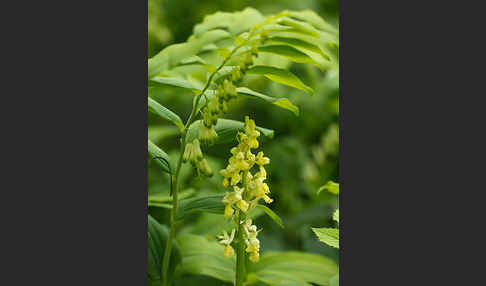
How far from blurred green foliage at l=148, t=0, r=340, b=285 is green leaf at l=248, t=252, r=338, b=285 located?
200 millimetres

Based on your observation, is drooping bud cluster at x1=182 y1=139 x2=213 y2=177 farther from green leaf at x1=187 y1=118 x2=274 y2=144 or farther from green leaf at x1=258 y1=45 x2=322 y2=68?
green leaf at x1=258 y1=45 x2=322 y2=68

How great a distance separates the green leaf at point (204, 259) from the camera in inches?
50.4

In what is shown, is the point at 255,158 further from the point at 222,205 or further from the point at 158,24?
the point at 158,24

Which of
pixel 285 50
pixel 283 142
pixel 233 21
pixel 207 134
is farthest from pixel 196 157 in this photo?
pixel 283 142

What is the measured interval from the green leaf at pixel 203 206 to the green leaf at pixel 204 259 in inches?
7.1

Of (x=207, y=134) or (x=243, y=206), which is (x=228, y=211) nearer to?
(x=243, y=206)

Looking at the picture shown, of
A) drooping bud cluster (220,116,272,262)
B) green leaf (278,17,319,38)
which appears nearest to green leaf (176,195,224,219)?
drooping bud cluster (220,116,272,262)

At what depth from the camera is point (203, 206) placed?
114 cm

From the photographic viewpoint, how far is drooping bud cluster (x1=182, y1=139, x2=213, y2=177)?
3.39ft

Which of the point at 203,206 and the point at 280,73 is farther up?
the point at 280,73

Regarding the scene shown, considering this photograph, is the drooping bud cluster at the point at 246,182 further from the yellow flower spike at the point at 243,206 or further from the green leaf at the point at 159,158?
the green leaf at the point at 159,158

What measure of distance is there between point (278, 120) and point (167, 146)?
1.35ft

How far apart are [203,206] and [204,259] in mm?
215

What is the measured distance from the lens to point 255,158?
1.09 m
